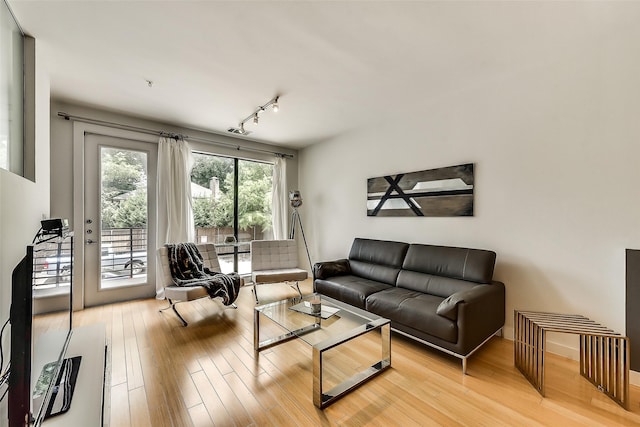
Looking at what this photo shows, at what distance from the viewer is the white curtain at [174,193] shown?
3.83 metres

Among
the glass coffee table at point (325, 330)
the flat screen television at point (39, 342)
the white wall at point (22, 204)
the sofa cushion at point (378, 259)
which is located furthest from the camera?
the sofa cushion at point (378, 259)

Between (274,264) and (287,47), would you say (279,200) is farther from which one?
(287,47)

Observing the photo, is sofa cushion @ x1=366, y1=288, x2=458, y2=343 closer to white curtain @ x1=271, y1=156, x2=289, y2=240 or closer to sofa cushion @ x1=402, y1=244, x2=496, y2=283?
sofa cushion @ x1=402, y1=244, x2=496, y2=283

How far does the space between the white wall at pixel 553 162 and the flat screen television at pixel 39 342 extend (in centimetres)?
313

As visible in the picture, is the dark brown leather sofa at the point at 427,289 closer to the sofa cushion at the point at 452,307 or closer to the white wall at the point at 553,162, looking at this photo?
the sofa cushion at the point at 452,307

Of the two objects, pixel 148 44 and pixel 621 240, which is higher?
pixel 148 44

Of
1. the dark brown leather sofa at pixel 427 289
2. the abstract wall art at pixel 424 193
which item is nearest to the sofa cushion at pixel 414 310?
the dark brown leather sofa at pixel 427 289

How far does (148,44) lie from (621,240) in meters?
4.04

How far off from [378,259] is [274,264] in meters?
1.64

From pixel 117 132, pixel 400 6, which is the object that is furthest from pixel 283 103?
pixel 117 132

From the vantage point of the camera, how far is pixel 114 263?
3.61 metres

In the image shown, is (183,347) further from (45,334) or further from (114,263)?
(114,263)

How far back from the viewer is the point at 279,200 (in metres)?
5.06

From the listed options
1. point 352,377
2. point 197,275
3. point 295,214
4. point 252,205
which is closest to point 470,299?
point 352,377
